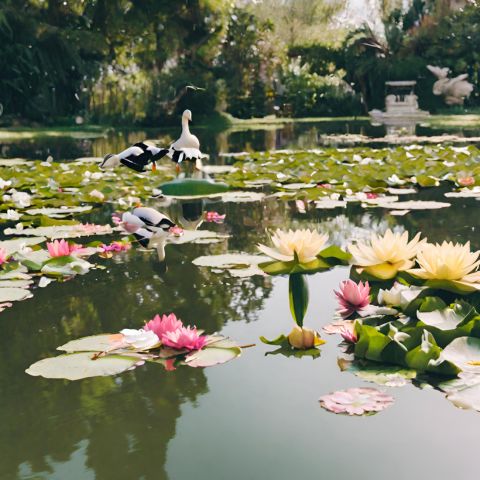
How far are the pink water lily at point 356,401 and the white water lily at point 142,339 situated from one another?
0.54 meters

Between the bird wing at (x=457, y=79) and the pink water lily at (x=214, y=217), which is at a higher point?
the bird wing at (x=457, y=79)

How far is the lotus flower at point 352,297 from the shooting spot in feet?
7.70

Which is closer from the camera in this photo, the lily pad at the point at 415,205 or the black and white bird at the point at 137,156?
the black and white bird at the point at 137,156

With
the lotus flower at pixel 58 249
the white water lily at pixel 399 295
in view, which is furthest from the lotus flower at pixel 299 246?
the lotus flower at pixel 58 249

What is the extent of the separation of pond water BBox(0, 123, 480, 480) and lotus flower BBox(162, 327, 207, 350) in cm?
11

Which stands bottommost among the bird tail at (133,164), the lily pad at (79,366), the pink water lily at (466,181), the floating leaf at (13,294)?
the lily pad at (79,366)

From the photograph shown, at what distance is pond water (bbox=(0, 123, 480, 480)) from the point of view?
144 cm

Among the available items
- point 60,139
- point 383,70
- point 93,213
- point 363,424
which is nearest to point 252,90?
point 383,70

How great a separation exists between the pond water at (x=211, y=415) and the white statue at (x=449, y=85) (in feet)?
72.8

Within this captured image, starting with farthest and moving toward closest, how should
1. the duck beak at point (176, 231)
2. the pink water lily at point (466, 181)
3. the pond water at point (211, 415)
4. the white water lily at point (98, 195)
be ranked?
the pink water lily at point (466, 181) < the white water lily at point (98, 195) < the duck beak at point (176, 231) < the pond water at point (211, 415)

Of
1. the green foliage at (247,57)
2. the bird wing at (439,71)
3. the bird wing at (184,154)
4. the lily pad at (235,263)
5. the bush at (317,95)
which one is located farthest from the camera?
the bush at (317,95)

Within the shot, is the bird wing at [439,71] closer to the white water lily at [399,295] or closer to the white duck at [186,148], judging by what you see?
the white duck at [186,148]

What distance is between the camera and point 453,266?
222cm

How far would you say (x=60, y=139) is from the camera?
15.5 m
